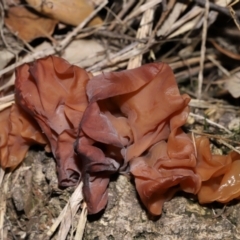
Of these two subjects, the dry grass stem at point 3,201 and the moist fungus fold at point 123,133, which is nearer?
the moist fungus fold at point 123,133

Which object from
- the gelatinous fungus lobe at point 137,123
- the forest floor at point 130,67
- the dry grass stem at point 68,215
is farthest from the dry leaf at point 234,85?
the dry grass stem at point 68,215

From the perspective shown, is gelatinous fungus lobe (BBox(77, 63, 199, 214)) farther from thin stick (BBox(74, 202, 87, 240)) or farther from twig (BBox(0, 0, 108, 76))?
twig (BBox(0, 0, 108, 76))

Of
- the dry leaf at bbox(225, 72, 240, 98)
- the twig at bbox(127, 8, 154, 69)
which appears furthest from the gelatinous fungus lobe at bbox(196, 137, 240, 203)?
the twig at bbox(127, 8, 154, 69)

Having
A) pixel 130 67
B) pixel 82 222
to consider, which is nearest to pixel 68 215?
pixel 82 222

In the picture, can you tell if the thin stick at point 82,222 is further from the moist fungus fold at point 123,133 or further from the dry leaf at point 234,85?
the dry leaf at point 234,85

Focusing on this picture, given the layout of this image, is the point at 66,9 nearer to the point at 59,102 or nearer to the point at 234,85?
the point at 59,102

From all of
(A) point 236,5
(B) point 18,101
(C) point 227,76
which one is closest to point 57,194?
(B) point 18,101
